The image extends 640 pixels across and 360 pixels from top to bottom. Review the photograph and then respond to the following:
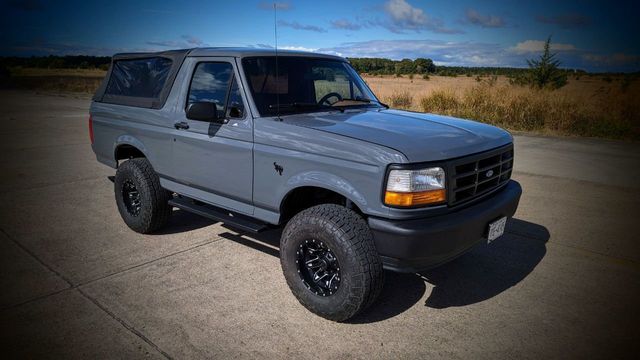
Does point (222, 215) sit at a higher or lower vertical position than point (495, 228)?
lower

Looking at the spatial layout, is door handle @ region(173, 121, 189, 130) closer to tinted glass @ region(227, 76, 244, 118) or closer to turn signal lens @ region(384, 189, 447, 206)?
tinted glass @ region(227, 76, 244, 118)

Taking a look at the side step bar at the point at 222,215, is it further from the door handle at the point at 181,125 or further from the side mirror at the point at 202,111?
the side mirror at the point at 202,111

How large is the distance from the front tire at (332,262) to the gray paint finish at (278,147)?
19cm

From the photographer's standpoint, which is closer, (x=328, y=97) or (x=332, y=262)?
(x=332, y=262)

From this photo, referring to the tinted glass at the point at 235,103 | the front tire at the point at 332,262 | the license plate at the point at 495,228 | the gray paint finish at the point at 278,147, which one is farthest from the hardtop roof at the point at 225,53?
the license plate at the point at 495,228

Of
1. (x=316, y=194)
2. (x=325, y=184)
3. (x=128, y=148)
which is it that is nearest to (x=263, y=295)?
(x=316, y=194)

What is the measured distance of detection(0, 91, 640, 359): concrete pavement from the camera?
2783 millimetres

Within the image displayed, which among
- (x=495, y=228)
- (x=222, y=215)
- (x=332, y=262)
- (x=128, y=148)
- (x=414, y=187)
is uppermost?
(x=414, y=187)

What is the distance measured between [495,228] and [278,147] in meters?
1.82

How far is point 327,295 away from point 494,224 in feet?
4.60

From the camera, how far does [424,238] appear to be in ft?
8.70

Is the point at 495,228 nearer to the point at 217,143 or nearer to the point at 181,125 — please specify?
the point at 217,143

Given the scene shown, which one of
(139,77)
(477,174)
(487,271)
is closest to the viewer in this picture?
(477,174)

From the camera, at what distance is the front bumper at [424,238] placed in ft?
8.73
